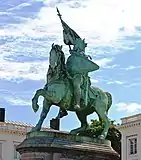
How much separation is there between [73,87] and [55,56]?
1.39m

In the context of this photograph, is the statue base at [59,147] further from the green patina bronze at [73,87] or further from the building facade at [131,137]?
the building facade at [131,137]

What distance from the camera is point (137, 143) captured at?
66.1 m

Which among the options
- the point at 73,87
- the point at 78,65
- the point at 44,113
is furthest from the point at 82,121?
the point at 78,65

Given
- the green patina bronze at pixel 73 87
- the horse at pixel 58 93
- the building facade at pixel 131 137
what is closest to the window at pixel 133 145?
the building facade at pixel 131 137

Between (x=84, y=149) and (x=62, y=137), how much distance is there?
3.17 ft

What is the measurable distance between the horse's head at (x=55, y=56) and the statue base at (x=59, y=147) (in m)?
2.63

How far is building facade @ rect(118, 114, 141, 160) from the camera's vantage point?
65812 mm

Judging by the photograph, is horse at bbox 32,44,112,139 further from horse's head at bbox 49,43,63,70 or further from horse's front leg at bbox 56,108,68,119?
horse's front leg at bbox 56,108,68,119

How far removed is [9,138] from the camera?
72312mm

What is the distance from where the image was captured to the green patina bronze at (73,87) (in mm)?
25516

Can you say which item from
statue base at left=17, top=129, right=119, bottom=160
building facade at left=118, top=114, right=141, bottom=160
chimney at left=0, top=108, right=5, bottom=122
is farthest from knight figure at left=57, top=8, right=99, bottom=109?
chimney at left=0, top=108, right=5, bottom=122

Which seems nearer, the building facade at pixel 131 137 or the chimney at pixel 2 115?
the building facade at pixel 131 137

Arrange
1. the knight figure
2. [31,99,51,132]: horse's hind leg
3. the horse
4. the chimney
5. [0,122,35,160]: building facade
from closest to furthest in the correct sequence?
the horse
[31,99,51,132]: horse's hind leg
the knight figure
[0,122,35,160]: building facade
the chimney

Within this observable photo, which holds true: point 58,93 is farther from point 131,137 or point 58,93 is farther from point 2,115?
point 2,115
